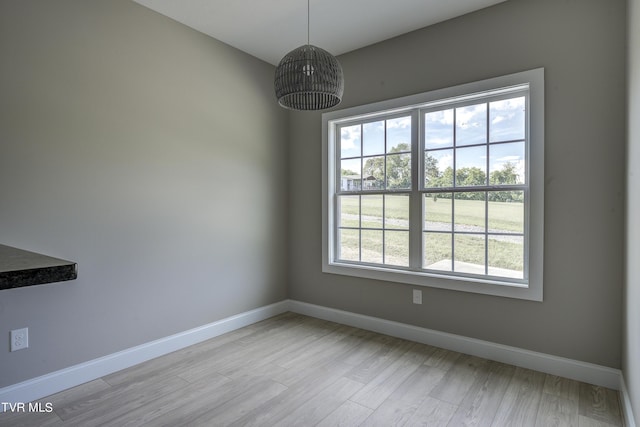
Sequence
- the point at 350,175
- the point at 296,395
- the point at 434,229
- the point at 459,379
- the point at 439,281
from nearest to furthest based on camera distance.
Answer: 1. the point at 296,395
2. the point at 459,379
3. the point at 439,281
4. the point at 434,229
5. the point at 350,175

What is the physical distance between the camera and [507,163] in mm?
2795

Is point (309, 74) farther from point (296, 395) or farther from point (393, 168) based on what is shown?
point (296, 395)

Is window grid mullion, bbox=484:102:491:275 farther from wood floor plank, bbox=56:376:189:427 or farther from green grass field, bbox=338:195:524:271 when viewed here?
wood floor plank, bbox=56:376:189:427

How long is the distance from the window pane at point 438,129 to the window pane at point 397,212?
21.5 inches

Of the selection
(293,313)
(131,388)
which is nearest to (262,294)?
(293,313)

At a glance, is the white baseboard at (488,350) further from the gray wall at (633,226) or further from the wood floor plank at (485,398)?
the gray wall at (633,226)

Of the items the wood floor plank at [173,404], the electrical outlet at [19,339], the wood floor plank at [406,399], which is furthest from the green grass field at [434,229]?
the electrical outlet at [19,339]

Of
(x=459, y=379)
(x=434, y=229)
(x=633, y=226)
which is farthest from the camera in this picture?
(x=434, y=229)

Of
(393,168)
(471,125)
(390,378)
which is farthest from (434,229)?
(390,378)

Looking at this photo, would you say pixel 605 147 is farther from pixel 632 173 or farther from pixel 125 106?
pixel 125 106

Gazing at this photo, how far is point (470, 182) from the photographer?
117 inches

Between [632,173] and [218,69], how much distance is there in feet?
10.9

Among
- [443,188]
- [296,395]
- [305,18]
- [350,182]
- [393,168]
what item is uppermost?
[305,18]

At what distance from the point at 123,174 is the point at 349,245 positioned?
222 cm
